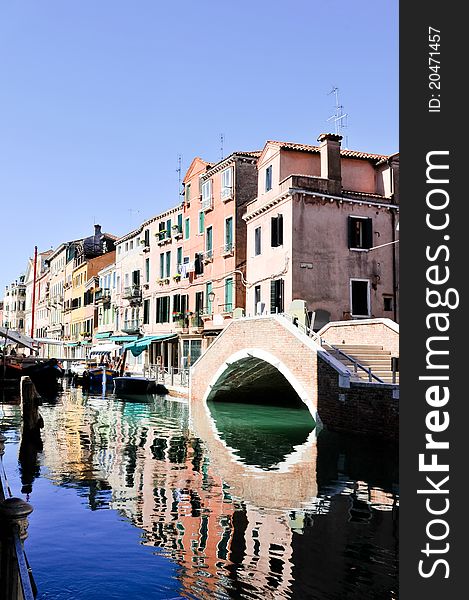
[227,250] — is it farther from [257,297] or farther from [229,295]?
[257,297]

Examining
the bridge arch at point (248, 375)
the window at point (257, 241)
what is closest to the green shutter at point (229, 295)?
the window at point (257, 241)

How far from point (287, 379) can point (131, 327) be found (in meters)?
26.2

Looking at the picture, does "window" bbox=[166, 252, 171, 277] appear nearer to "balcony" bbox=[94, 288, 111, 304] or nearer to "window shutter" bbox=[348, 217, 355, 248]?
"balcony" bbox=[94, 288, 111, 304]

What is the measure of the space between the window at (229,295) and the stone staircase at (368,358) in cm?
1161

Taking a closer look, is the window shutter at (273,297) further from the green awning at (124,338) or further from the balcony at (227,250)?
the green awning at (124,338)

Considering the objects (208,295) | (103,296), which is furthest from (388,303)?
(103,296)

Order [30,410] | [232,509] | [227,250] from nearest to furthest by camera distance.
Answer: [232,509] → [30,410] → [227,250]

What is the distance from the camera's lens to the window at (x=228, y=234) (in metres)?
31.4

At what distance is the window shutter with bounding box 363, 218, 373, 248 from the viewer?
25.7 meters

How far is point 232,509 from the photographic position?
30.6 feet

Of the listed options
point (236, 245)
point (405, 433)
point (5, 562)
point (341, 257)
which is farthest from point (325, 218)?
point (5, 562)

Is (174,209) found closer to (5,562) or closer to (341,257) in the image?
(341,257)

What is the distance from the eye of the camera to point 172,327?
3819cm

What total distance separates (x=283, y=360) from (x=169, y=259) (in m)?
21.7
